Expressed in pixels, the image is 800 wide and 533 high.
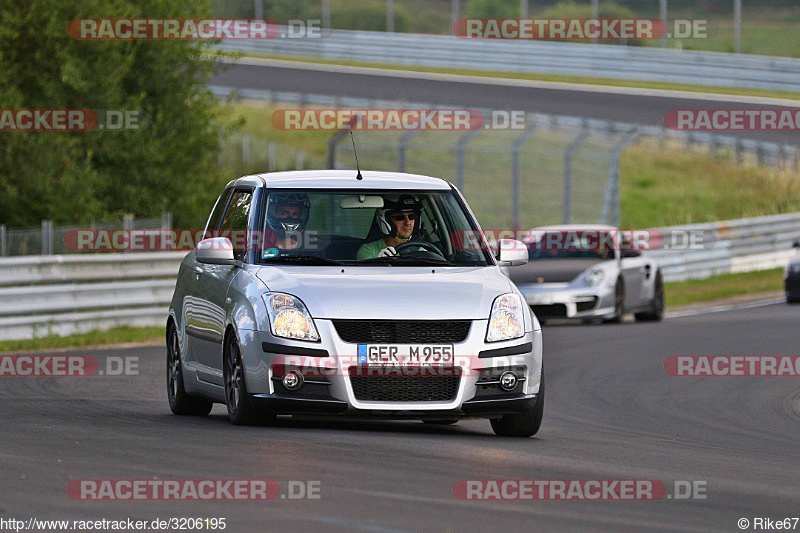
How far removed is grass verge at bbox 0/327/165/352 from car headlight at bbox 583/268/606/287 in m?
5.76

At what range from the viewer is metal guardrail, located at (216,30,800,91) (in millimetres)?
39594

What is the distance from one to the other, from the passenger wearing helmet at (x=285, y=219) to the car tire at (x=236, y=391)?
2.20 ft

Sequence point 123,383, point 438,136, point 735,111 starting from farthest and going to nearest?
point 735,111
point 438,136
point 123,383

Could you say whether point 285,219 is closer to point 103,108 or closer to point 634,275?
point 634,275

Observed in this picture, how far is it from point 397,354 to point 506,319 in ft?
2.50

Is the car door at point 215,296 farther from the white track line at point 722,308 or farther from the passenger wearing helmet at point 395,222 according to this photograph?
the white track line at point 722,308

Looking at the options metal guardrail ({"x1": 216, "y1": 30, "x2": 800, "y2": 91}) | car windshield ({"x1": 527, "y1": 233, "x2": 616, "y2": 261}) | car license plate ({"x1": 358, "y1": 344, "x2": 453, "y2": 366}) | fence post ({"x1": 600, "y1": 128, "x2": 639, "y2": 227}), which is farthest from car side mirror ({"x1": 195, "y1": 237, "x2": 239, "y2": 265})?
metal guardrail ({"x1": 216, "y1": 30, "x2": 800, "y2": 91})

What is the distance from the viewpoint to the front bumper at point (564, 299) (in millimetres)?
21031

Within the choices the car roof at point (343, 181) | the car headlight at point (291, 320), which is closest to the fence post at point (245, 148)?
the car roof at point (343, 181)

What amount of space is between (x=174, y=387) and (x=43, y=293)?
8.11 m

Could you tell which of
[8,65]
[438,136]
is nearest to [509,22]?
[438,136]

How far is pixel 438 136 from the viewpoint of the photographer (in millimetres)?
31344

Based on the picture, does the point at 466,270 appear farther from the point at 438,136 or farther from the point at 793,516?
the point at 438,136

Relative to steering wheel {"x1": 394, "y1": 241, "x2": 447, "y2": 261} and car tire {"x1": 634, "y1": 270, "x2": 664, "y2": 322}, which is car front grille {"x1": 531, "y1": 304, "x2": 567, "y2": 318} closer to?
car tire {"x1": 634, "y1": 270, "x2": 664, "y2": 322}
